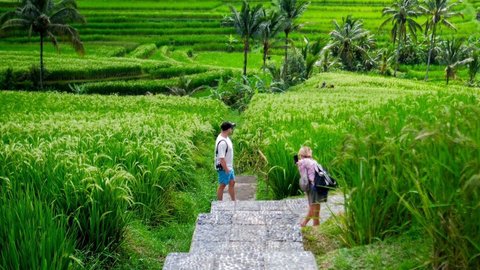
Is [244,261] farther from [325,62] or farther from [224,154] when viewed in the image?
[325,62]

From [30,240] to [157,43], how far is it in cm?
4746

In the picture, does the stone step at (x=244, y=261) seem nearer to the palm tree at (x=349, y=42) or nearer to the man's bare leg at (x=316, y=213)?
the man's bare leg at (x=316, y=213)

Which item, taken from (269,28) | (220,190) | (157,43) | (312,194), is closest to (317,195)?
(312,194)

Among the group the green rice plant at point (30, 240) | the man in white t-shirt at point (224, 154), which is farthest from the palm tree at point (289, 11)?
the green rice plant at point (30, 240)

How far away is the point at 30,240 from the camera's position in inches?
181

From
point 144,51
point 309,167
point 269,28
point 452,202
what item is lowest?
point 144,51

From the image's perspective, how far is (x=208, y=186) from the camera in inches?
448

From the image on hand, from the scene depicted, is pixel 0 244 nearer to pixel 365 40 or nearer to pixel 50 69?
pixel 50 69

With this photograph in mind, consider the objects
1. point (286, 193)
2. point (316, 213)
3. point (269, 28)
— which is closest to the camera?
point (316, 213)

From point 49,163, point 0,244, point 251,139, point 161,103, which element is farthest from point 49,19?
point 0,244

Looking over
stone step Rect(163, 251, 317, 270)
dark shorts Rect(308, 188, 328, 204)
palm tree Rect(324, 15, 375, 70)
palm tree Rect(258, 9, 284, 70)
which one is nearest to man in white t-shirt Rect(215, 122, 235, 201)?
dark shorts Rect(308, 188, 328, 204)

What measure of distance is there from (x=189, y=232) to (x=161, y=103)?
17899 mm

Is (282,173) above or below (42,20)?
below

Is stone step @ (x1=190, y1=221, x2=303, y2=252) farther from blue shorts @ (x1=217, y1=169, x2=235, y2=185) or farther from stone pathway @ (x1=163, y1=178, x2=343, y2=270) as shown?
blue shorts @ (x1=217, y1=169, x2=235, y2=185)
